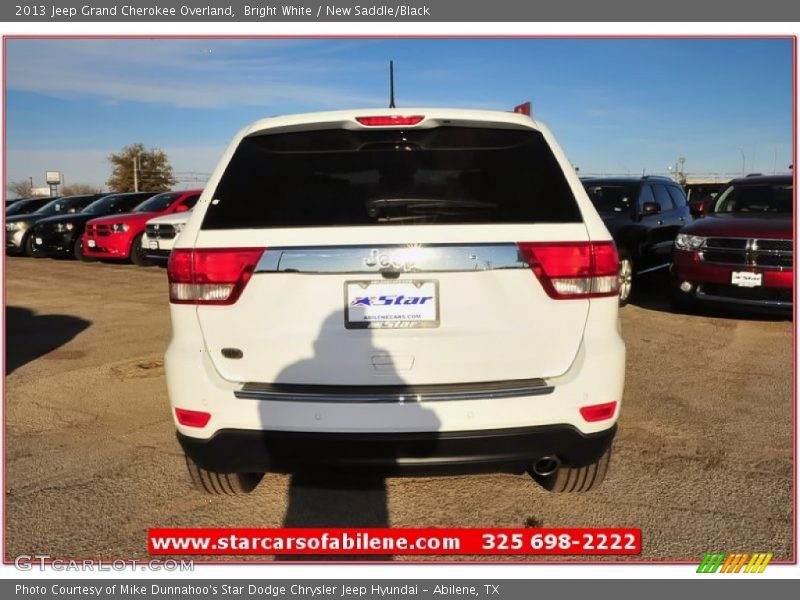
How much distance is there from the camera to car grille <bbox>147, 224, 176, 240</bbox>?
12.9 m

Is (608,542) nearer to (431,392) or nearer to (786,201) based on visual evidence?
(431,392)

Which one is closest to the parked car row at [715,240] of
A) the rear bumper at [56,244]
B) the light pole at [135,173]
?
the rear bumper at [56,244]

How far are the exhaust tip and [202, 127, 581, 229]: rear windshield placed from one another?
944 mm

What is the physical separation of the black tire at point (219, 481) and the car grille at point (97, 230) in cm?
1295

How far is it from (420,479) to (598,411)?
1208 millimetres

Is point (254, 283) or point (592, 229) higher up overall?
point (592, 229)

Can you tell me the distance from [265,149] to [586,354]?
157cm

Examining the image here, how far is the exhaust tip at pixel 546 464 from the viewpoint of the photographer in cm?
263

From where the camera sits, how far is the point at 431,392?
252 cm

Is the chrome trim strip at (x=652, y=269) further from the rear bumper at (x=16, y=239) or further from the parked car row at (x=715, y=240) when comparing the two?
the rear bumper at (x=16, y=239)

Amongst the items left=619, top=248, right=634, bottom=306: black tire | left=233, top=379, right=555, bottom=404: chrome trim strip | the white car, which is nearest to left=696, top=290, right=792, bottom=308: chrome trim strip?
left=619, top=248, right=634, bottom=306: black tire

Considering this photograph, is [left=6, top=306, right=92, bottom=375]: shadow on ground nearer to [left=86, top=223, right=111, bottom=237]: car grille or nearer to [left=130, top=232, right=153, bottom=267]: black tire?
[left=130, top=232, right=153, bottom=267]: black tire

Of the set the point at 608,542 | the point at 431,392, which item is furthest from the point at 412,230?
the point at 608,542

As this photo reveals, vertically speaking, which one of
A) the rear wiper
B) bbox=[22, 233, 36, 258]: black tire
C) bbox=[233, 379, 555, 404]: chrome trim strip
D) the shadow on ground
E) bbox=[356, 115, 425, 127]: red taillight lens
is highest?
bbox=[356, 115, 425, 127]: red taillight lens
